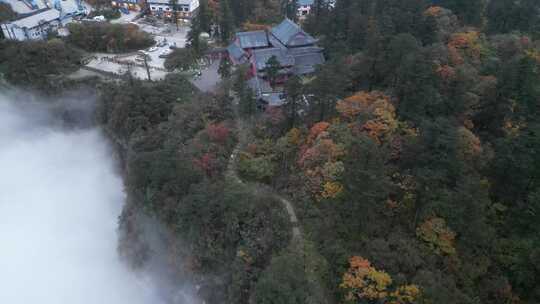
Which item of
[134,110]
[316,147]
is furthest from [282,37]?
[316,147]

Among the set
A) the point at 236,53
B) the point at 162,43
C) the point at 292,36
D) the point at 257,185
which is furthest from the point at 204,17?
the point at 257,185

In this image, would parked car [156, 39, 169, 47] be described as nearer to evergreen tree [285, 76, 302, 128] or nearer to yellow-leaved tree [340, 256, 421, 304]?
evergreen tree [285, 76, 302, 128]

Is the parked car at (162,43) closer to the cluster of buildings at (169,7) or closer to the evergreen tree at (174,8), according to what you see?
the evergreen tree at (174,8)

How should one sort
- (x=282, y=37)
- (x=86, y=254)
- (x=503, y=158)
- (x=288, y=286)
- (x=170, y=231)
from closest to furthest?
(x=288, y=286)
(x=503, y=158)
(x=170, y=231)
(x=86, y=254)
(x=282, y=37)

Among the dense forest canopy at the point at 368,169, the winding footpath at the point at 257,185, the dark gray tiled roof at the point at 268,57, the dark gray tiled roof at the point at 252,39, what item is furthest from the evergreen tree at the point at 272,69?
the dark gray tiled roof at the point at 252,39

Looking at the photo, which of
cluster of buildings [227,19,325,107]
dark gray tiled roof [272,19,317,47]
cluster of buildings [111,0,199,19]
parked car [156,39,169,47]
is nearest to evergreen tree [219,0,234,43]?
cluster of buildings [227,19,325,107]

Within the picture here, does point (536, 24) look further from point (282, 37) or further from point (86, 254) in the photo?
point (86, 254)
